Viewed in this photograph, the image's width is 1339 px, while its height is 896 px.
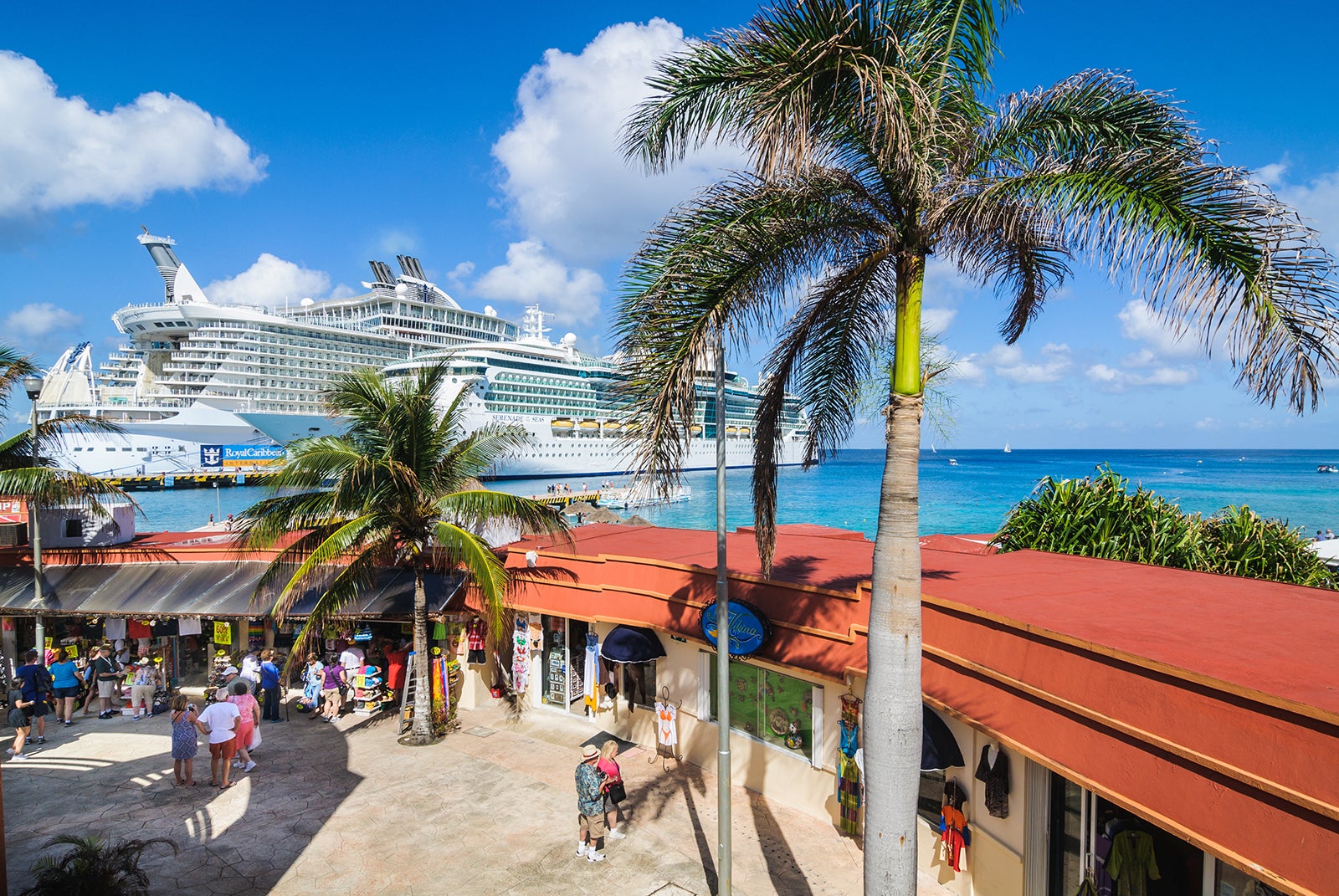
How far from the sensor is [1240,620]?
5.89 metres

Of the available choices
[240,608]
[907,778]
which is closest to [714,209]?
[907,778]

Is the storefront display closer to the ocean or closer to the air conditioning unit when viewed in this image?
the air conditioning unit

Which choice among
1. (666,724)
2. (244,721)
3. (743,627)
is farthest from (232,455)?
(743,627)

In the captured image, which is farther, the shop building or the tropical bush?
the tropical bush

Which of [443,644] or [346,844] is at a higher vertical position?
[443,644]

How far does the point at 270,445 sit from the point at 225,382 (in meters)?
7.83

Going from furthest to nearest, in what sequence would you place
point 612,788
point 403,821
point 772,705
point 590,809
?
1. point 772,705
2. point 403,821
3. point 612,788
4. point 590,809

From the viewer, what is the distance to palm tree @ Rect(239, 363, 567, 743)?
33.7 feet

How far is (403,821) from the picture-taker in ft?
27.2

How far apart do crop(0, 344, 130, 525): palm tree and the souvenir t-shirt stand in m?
5.45

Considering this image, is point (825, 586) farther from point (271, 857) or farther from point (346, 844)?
point (271, 857)

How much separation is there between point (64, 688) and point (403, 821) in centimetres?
779

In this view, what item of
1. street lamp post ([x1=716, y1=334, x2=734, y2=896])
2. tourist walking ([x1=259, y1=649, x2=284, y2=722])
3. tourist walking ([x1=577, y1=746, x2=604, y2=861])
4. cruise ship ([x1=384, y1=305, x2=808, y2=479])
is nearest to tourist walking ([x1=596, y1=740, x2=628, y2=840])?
tourist walking ([x1=577, y1=746, x2=604, y2=861])

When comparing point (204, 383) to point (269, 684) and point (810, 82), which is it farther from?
point (810, 82)
